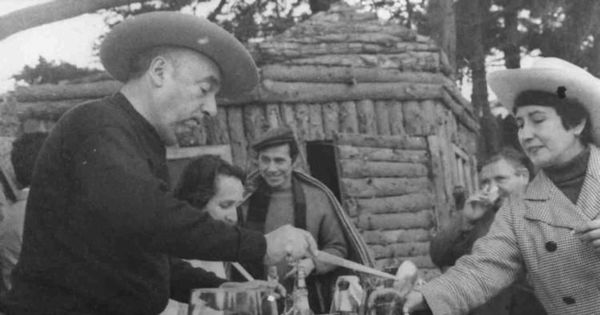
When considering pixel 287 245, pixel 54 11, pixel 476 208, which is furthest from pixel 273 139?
pixel 287 245

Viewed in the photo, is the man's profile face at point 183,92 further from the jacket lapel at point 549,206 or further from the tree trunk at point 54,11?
the tree trunk at point 54,11

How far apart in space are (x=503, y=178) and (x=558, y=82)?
88.4 inches

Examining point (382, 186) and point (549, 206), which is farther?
point (382, 186)

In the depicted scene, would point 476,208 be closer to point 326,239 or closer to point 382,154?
point 326,239

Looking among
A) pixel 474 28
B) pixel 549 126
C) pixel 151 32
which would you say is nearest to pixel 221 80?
pixel 151 32

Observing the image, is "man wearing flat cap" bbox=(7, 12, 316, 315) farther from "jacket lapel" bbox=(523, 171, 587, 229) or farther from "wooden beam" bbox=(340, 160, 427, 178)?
"wooden beam" bbox=(340, 160, 427, 178)

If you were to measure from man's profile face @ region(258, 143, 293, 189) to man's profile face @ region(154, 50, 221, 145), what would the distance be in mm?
2987

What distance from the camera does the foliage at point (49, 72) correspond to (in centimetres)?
1631

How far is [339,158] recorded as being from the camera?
384 inches

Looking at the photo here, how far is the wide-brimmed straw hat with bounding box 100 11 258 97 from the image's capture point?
3107 mm

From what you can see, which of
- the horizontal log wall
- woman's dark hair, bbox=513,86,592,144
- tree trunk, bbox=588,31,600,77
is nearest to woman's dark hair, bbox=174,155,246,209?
woman's dark hair, bbox=513,86,592,144

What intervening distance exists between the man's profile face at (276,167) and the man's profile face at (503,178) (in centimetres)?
138

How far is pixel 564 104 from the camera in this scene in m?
3.82

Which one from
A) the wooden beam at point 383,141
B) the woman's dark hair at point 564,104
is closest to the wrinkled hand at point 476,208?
the woman's dark hair at point 564,104
